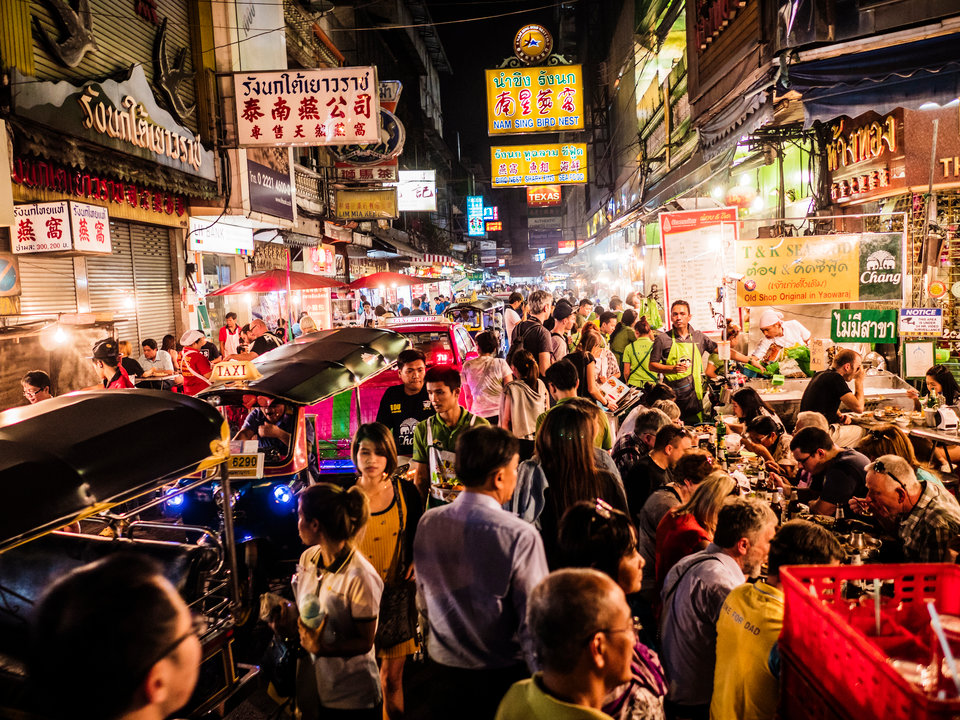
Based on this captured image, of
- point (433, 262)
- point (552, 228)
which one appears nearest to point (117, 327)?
point (433, 262)

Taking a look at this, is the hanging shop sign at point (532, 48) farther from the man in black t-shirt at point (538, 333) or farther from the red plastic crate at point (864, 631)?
the red plastic crate at point (864, 631)

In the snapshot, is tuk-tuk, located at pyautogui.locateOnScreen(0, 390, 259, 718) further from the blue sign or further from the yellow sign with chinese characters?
the blue sign

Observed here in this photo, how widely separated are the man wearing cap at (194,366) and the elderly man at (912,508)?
24.3ft

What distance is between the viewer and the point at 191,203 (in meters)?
15.6

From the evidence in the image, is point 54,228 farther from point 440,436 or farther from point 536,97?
point 536,97

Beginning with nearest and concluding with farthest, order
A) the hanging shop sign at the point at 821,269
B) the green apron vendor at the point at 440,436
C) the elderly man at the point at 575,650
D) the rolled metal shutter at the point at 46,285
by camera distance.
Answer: the elderly man at the point at 575,650
the green apron vendor at the point at 440,436
the hanging shop sign at the point at 821,269
the rolled metal shutter at the point at 46,285

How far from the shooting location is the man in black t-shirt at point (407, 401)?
6082 mm

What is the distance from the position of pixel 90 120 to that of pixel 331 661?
10114mm

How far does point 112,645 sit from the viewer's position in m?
1.83

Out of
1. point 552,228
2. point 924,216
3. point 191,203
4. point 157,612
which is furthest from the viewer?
point 552,228

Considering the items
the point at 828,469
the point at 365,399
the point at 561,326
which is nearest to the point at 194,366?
the point at 365,399

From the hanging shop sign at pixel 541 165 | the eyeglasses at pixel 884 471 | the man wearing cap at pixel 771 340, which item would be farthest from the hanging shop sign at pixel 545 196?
the eyeglasses at pixel 884 471

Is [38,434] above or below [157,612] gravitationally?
above

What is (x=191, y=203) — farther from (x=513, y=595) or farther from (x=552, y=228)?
(x=552, y=228)
